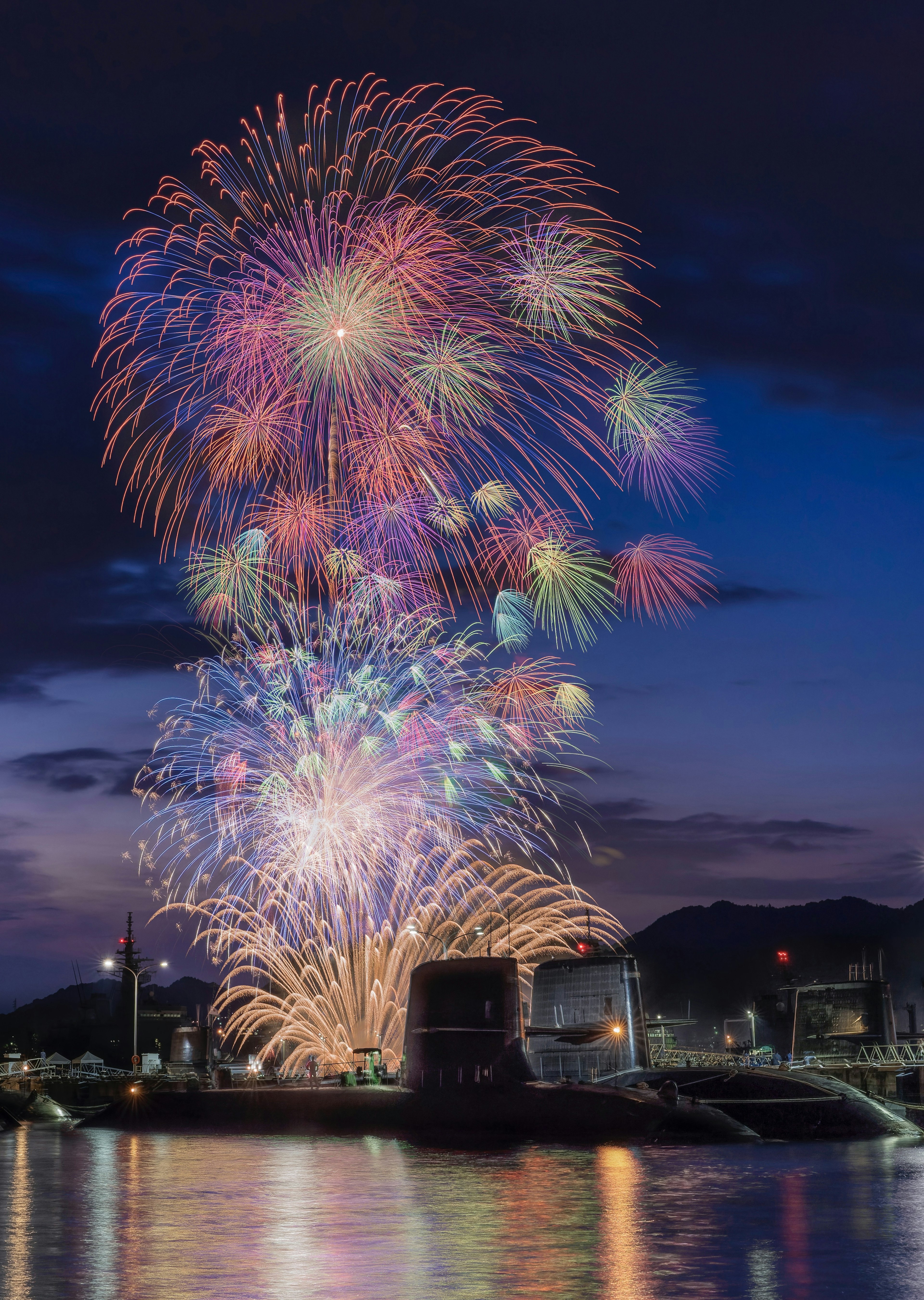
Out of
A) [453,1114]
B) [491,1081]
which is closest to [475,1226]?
[491,1081]

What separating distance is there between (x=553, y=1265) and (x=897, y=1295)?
4.12 metres

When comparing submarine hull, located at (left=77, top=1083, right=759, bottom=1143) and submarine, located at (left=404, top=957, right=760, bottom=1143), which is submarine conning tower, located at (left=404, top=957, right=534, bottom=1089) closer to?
submarine, located at (left=404, top=957, right=760, bottom=1143)

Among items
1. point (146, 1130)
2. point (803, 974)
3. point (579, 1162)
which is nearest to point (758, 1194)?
point (579, 1162)

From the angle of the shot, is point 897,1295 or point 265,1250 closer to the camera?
point 897,1295

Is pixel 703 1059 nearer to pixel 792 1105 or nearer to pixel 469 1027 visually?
pixel 792 1105

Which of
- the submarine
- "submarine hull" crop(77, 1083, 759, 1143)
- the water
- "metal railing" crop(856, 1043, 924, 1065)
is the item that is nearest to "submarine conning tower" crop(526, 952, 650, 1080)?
the submarine

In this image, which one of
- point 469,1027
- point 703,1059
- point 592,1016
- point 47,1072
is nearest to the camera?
point 469,1027

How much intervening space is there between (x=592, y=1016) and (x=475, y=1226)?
3104 cm

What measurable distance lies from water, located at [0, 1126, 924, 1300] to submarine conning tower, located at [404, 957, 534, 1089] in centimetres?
532

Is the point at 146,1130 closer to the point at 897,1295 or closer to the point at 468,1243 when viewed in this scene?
the point at 468,1243

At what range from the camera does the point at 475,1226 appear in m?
20.2

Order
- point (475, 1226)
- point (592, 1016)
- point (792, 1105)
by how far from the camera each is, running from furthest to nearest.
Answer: point (592, 1016)
point (792, 1105)
point (475, 1226)

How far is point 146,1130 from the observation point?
49656mm

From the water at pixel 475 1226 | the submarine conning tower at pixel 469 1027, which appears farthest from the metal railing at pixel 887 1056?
the water at pixel 475 1226
